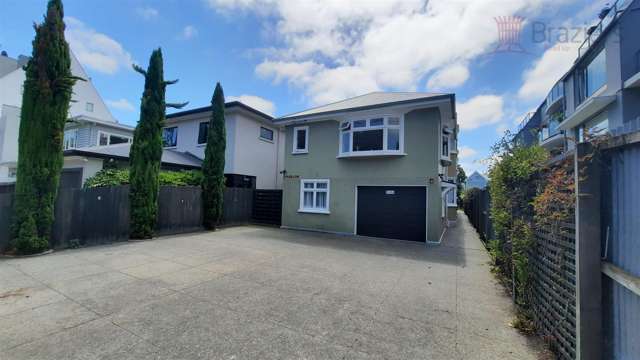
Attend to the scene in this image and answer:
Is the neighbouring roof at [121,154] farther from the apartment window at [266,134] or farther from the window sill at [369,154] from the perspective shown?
the window sill at [369,154]

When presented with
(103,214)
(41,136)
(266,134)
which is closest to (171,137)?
(266,134)

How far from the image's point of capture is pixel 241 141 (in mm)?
14867

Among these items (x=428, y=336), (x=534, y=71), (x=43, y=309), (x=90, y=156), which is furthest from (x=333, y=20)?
(x=90, y=156)

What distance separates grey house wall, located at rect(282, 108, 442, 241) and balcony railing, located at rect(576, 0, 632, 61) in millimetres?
9091

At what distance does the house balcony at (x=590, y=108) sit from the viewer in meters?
10.9

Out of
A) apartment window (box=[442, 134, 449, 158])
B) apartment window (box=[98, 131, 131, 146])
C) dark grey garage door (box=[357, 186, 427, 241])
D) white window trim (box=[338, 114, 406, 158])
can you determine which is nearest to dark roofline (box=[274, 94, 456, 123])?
white window trim (box=[338, 114, 406, 158])

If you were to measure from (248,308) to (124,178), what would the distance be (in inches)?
353

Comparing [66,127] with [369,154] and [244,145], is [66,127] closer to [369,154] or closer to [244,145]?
[244,145]

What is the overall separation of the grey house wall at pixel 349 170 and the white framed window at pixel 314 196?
204 millimetres

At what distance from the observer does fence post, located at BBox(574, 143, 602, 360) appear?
2.19 metres

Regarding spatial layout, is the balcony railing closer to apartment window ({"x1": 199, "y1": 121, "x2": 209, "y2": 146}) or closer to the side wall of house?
the side wall of house

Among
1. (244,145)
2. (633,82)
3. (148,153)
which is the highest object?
(633,82)

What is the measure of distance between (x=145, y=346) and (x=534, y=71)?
12384 millimetres

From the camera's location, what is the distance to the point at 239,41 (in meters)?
10.6
